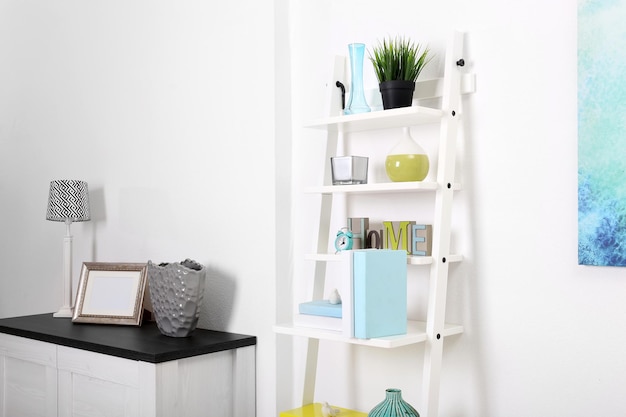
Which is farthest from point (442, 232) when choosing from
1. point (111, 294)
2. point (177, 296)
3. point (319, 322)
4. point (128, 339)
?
point (111, 294)

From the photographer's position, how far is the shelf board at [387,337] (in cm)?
189

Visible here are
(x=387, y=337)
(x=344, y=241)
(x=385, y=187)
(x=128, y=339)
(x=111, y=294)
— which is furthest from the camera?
(x=111, y=294)

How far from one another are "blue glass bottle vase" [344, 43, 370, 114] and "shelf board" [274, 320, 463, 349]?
0.64m

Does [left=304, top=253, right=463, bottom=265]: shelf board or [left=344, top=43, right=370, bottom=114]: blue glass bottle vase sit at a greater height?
[left=344, top=43, right=370, bottom=114]: blue glass bottle vase

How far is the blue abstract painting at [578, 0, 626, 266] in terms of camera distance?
1775 millimetres

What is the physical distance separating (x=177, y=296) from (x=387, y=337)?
0.84m

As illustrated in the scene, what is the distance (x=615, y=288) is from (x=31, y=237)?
272 centimetres

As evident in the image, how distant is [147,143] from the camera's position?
2979 mm

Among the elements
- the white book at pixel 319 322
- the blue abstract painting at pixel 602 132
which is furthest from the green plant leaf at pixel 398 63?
the white book at pixel 319 322

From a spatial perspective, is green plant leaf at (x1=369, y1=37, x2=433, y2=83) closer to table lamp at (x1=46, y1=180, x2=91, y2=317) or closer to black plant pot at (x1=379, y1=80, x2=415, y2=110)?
black plant pot at (x1=379, y1=80, x2=415, y2=110)

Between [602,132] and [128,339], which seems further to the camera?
[128,339]

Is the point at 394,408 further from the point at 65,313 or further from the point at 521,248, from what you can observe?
the point at 65,313

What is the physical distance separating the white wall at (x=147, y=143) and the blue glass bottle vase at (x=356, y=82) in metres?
0.41

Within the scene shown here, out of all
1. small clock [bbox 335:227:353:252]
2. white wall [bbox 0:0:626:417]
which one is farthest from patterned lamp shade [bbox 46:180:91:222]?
small clock [bbox 335:227:353:252]
